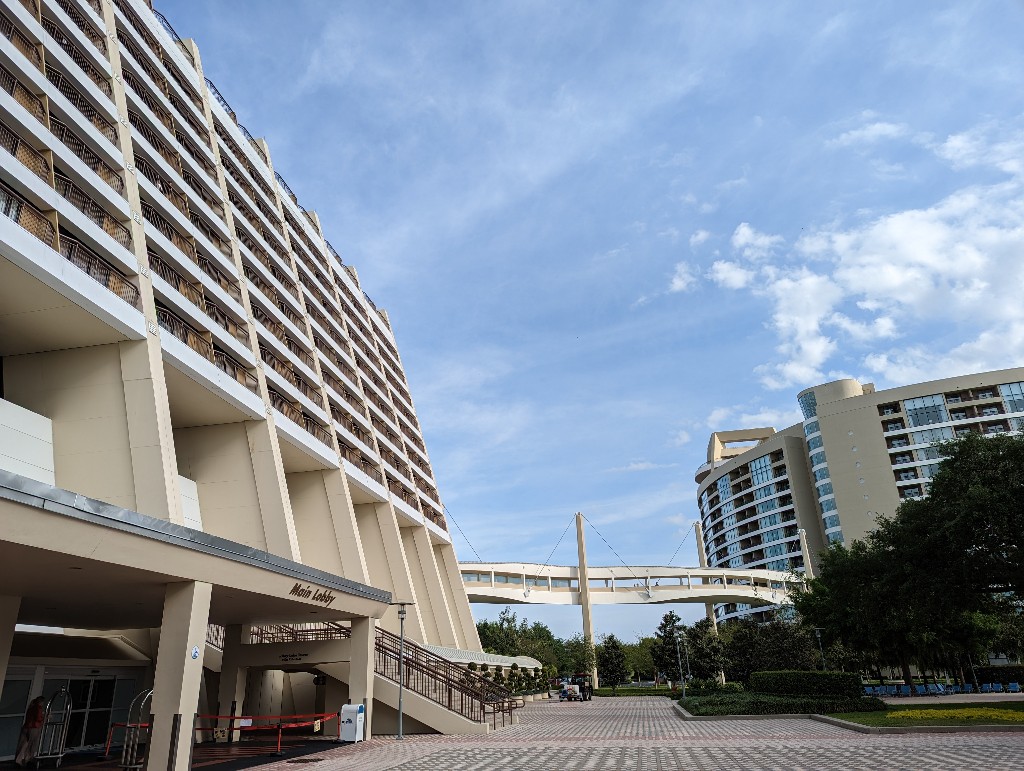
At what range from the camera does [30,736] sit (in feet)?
A: 53.8

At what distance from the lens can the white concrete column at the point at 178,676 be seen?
43.8 ft

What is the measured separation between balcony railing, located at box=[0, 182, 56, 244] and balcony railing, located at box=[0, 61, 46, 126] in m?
3.72

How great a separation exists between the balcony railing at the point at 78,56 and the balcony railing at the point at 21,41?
128 centimetres

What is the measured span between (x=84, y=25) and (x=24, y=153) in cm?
1091

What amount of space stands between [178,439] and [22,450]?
33.0 feet

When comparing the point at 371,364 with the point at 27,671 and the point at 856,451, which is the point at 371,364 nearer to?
the point at 27,671

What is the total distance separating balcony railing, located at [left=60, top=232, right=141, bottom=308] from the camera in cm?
2043

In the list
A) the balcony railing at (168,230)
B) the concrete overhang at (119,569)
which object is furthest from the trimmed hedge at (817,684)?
the balcony railing at (168,230)

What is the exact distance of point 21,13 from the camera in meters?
22.7

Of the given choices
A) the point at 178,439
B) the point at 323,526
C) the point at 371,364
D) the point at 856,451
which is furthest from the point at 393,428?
the point at 856,451

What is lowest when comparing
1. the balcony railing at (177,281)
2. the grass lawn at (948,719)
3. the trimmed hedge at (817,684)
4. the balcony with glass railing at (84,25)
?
the grass lawn at (948,719)

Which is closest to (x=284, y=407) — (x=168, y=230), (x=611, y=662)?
(x=168, y=230)

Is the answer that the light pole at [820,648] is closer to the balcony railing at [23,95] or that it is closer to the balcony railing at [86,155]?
the balcony railing at [86,155]

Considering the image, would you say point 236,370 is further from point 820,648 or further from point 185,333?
point 820,648
